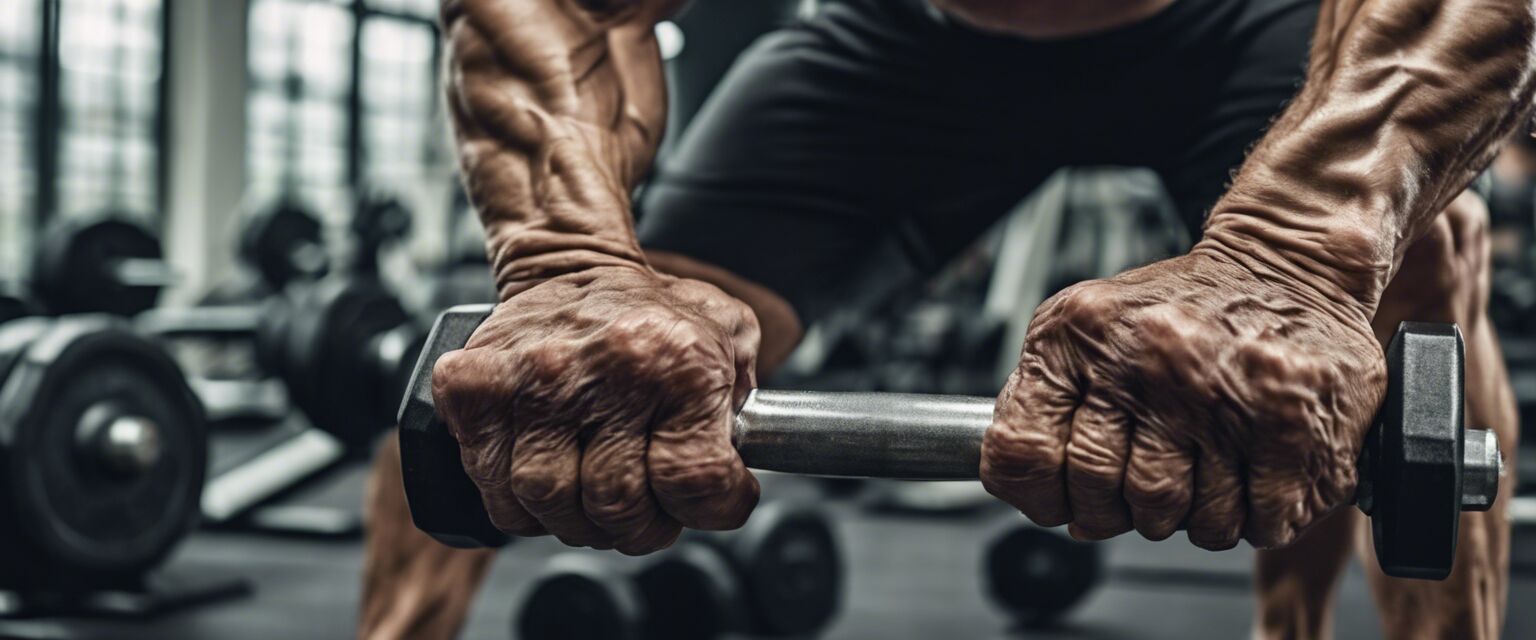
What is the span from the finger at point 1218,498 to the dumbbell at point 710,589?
1220 mm

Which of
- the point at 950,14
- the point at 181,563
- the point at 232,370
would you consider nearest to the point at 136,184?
the point at 232,370

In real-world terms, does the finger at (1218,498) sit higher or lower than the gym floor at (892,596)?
higher

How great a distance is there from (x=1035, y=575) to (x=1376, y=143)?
1.60 m

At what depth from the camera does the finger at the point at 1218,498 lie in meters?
0.59

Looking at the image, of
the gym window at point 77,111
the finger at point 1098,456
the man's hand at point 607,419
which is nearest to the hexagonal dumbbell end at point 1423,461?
the finger at point 1098,456

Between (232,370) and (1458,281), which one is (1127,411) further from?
(232,370)

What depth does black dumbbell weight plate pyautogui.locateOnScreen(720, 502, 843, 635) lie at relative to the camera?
6.44ft

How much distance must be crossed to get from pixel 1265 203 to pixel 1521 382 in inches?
120

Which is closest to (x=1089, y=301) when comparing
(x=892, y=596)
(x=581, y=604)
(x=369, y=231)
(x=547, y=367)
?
(x=547, y=367)

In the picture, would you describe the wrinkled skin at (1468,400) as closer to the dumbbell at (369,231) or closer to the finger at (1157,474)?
the finger at (1157,474)

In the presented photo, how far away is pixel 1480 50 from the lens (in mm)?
685

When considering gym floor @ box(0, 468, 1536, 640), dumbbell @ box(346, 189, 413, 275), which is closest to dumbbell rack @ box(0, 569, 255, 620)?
gym floor @ box(0, 468, 1536, 640)

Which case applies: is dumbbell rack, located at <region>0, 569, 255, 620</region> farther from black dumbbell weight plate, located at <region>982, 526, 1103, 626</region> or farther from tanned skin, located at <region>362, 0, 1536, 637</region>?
tanned skin, located at <region>362, 0, 1536, 637</region>

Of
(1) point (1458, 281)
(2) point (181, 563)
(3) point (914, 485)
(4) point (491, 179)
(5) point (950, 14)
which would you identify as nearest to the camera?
(4) point (491, 179)
